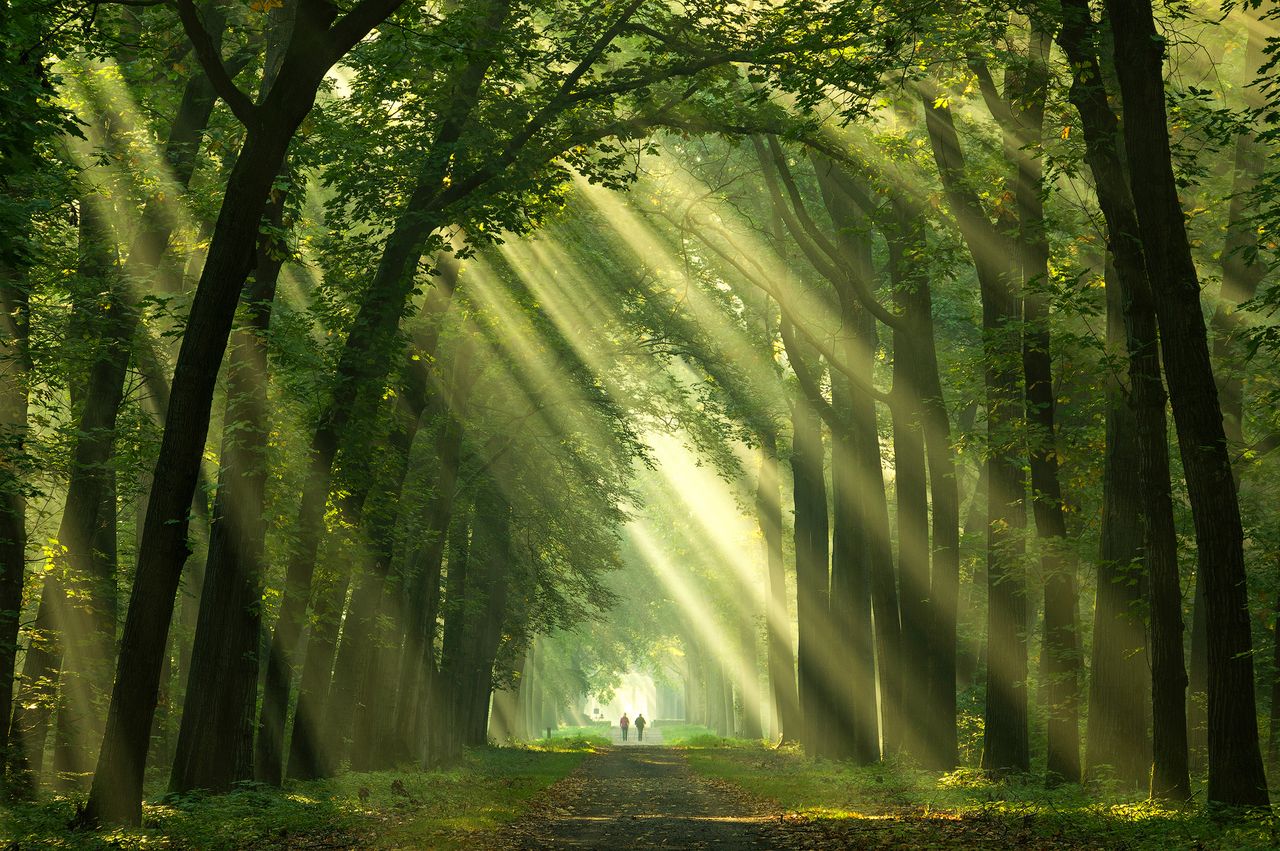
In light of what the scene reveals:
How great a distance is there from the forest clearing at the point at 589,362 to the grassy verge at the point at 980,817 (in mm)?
135

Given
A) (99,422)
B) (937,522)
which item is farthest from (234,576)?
(937,522)

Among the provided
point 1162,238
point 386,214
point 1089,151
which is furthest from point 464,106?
point 1162,238

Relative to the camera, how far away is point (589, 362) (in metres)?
29.7

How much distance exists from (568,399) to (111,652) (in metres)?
13.9

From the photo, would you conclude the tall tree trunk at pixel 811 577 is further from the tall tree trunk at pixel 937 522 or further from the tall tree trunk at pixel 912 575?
the tall tree trunk at pixel 937 522

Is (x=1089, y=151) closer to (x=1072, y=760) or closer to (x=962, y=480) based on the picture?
(x=1072, y=760)

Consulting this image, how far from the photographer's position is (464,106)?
1659cm

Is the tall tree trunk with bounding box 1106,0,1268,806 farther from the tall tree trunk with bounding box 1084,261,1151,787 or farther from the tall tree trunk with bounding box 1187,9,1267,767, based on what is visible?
the tall tree trunk with bounding box 1187,9,1267,767

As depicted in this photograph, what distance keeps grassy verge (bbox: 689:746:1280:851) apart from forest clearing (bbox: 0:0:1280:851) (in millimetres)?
135

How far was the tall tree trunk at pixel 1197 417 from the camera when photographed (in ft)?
36.0

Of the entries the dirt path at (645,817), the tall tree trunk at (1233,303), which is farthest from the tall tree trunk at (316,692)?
the tall tree trunk at (1233,303)

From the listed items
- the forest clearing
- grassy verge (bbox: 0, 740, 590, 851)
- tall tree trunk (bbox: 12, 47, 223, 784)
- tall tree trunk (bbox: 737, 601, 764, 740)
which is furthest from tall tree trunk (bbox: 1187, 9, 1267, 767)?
tall tree trunk (bbox: 737, 601, 764, 740)

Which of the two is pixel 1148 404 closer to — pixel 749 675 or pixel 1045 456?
pixel 1045 456

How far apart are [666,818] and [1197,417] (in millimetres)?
9138
